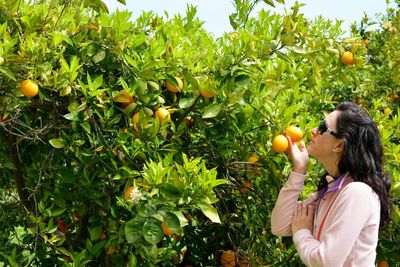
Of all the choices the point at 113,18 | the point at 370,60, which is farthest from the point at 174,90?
the point at 370,60

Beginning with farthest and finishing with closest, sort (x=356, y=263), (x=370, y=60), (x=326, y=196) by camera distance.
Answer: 1. (x=370, y=60)
2. (x=326, y=196)
3. (x=356, y=263)

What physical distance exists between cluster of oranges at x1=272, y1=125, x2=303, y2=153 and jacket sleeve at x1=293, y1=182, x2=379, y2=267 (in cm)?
37

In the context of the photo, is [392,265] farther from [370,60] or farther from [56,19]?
[370,60]

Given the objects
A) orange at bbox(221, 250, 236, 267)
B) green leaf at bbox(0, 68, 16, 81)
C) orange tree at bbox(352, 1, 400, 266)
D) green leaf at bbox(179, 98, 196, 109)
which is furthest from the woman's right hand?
orange tree at bbox(352, 1, 400, 266)

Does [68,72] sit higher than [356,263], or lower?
higher

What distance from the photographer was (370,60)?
5715 millimetres

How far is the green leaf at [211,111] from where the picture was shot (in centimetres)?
231

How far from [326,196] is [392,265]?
→ 2.69 ft

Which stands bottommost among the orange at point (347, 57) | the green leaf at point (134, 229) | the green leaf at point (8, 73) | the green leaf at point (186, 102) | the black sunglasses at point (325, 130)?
the green leaf at point (134, 229)

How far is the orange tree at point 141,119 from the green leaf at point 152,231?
6 cm

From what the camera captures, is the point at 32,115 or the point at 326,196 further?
the point at 32,115

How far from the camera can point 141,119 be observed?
2314mm

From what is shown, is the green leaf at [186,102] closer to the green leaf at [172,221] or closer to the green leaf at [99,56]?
the green leaf at [99,56]

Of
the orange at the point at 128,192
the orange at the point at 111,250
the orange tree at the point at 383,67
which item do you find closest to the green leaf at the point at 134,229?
the orange at the point at 128,192
